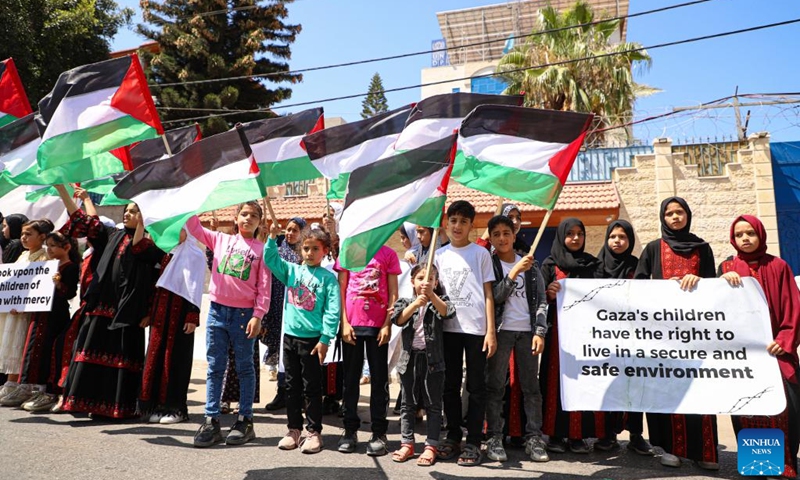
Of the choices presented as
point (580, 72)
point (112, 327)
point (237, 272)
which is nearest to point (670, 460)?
point (237, 272)

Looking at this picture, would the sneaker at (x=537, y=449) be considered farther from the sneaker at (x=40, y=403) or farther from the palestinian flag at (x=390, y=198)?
the sneaker at (x=40, y=403)

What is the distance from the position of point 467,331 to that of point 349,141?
2.18 meters

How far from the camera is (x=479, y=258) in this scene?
457 centimetres

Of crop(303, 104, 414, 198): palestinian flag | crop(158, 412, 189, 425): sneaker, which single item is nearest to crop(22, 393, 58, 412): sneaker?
crop(158, 412, 189, 425): sneaker

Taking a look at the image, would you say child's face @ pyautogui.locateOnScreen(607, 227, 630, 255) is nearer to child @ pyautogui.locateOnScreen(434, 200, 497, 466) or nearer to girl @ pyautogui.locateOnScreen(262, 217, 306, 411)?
child @ pyautogui.locateOnScreen(434, 200, 497, 466)

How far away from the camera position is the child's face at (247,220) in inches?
195

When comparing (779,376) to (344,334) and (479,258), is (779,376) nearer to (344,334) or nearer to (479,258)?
(479,258)

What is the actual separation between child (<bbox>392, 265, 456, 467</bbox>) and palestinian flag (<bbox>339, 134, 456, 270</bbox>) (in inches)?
18.5

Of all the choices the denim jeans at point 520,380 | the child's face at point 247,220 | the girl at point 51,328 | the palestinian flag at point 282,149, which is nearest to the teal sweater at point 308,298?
the child's face at point 247,220

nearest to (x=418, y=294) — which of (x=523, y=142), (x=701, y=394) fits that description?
(x=523, y=142)

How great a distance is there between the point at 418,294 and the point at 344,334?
Result: 2.29ft

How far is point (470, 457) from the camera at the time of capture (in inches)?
169

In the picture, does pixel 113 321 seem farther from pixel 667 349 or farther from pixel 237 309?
pixel 667 349

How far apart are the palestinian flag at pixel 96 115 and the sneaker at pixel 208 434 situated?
2.54 meters
